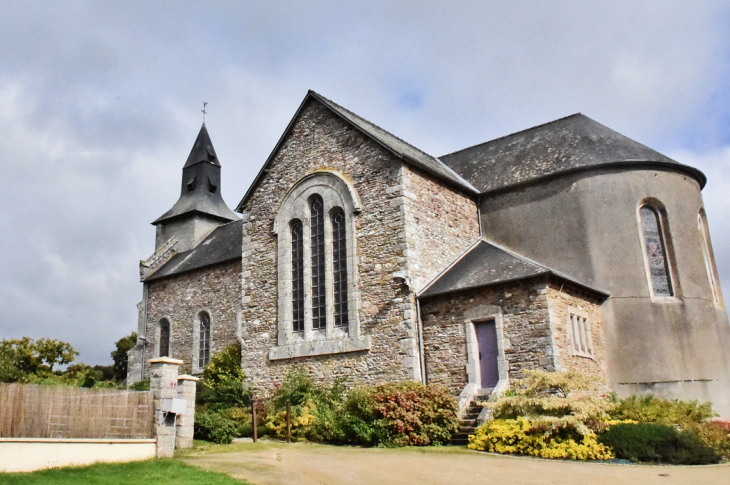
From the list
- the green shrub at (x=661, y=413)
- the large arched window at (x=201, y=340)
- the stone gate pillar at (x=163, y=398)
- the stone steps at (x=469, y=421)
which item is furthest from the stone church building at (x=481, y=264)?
the stone gate pillar at (x=163, y=398)

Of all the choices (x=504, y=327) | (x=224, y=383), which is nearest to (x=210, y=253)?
(x=224, y=383)

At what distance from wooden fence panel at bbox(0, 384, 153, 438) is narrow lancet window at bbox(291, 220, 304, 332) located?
309 inches

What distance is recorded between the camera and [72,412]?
10.6 m

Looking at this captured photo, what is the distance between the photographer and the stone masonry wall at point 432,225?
18.0 m

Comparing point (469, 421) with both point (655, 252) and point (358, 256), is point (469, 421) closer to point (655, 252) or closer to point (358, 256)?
point (358, 256)

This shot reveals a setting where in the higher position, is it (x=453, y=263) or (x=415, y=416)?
(x=453, y=263)

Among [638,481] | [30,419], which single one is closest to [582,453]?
[638,481]

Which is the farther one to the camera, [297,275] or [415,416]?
[297,275]

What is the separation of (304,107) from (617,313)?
39.3 ft

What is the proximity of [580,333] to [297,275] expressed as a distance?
28.6 feet

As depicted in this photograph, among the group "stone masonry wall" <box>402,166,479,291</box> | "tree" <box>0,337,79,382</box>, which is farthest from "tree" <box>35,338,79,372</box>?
"stone masonry wall" <box>402,166,479,291</box>

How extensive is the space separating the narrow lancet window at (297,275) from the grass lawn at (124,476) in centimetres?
910

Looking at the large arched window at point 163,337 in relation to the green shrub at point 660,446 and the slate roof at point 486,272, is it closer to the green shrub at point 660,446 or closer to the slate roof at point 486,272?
the slate roof at point 486,272

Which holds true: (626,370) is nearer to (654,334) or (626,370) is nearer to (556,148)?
(654,334)
